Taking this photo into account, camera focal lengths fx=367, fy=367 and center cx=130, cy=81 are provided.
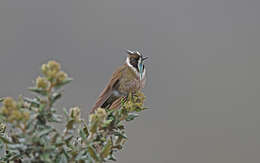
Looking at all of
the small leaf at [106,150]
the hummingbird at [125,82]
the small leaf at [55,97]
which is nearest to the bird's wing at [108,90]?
the hummingbird at [125,82]

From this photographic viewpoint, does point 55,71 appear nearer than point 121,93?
Yes

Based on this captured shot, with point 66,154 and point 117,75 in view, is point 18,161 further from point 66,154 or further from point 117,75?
point 117,75

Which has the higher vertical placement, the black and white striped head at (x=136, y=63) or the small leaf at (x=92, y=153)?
the black and white striped head at (x=136, y=63)

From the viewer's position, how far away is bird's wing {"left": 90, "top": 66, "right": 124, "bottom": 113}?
3.81 ft

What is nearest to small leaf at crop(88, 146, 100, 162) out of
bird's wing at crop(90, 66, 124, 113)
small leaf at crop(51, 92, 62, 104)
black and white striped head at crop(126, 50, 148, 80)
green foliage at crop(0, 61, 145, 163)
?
green foliage at crop(0, 61, 145, 163)

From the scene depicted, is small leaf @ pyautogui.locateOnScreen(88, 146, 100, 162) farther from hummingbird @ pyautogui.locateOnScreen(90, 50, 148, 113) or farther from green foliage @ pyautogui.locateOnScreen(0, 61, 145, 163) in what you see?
hummingbird @ pyautogui.locateOnScreen(90, 50, 148, 113)

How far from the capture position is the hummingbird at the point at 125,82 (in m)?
1.19

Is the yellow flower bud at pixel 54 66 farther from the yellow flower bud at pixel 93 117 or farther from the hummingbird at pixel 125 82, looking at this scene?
the hummingbird at pixel 125 82

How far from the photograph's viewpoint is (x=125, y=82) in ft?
4.27

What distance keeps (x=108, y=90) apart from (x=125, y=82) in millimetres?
81

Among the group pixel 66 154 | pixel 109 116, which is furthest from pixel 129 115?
pixel 66 154

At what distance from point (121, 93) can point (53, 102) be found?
697 millimetres

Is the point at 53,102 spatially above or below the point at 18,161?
above

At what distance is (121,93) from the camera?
1.27 metres
